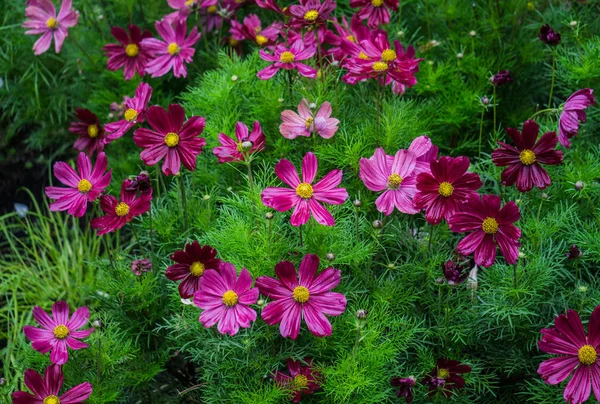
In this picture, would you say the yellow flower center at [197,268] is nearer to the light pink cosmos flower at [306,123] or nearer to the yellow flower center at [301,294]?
the yellow flower center at [301,294]

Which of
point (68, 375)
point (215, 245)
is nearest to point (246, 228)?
point (215, 245)

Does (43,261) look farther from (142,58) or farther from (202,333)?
(202,333)

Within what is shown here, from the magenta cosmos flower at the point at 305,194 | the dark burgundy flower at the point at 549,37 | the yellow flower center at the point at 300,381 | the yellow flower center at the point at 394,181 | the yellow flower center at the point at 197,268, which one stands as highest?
the dark burgundy flower at the point at 549,37

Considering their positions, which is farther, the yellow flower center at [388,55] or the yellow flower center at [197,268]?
the yellow flower center at [388,55]

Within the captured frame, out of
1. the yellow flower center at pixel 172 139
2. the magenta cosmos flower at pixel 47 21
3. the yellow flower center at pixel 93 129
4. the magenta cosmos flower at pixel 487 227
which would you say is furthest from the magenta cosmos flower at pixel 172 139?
the magenta cosmos flower at pixel 47 21

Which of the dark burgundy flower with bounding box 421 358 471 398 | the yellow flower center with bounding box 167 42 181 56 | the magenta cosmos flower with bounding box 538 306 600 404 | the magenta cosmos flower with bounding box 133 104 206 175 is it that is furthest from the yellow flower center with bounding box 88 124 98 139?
the magenta cosmos flower with bounding box 538 306 600 404

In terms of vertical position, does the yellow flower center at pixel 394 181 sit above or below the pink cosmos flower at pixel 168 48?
above
